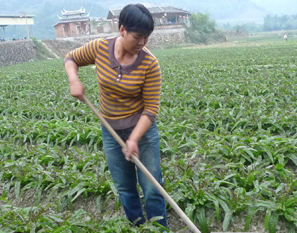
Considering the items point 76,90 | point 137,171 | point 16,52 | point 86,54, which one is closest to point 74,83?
point 76,90

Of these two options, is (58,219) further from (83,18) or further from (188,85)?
(83,18)

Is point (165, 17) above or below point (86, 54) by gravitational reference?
above

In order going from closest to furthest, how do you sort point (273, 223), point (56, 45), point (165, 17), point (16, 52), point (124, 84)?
point (124, 84) < point (273, 223) < point (16, 52) < point (56, 45) < point (165, 17)

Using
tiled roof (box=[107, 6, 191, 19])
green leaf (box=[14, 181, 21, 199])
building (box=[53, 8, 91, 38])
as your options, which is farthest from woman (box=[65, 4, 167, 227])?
tiled roof (box=[107, 6, 191, 19])

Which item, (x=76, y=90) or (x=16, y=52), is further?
(x=16, y=52)

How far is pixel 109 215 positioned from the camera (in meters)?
3.67

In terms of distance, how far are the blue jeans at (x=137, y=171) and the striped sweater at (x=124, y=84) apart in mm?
147

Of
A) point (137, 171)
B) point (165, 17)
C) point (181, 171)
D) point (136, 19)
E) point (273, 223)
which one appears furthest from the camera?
point (165, 17)

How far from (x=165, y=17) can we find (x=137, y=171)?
2386 inches

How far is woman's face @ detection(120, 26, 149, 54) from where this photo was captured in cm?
241

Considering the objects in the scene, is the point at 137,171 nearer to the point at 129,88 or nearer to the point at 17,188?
the point at 129,88

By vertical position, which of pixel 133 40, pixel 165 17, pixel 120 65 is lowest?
pixel 120 65

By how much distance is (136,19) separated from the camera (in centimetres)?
233

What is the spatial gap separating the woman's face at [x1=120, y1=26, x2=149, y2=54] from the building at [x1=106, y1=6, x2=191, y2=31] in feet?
181
